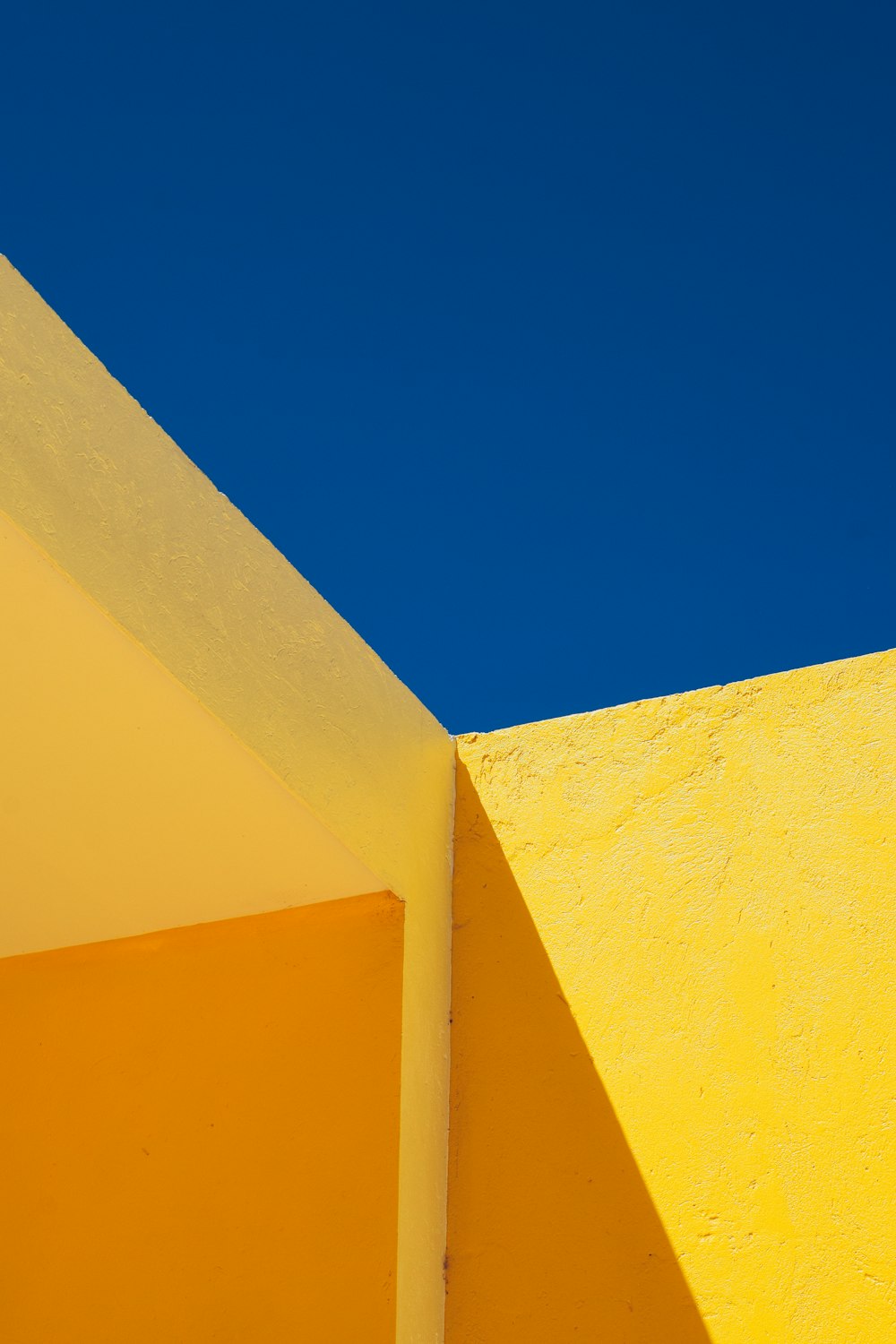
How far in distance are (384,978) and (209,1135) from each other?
49 centimetres

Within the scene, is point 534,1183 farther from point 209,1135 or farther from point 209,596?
point 209,596

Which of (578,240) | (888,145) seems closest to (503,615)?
(578,240)

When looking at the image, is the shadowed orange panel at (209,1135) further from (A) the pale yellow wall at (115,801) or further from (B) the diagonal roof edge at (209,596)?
(B) the diagonal roof edge at (209,596)

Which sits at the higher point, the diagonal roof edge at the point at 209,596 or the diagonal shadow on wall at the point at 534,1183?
the diagonal roof edge at the point at 209,596

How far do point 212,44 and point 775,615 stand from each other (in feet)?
22.3

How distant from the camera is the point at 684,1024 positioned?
265 cm

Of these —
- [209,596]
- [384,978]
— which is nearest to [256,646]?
[209,596]

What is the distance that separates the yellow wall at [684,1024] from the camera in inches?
93.7

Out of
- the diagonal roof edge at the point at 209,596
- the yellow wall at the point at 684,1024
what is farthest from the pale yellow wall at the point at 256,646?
the yellow wall at the point at 684,1024

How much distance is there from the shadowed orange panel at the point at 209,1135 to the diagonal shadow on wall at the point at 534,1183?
0.26m

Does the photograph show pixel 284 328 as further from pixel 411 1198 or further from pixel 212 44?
pixel 411 1198

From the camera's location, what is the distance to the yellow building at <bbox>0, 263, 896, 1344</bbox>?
2314 mm

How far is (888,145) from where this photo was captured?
8.34 meters

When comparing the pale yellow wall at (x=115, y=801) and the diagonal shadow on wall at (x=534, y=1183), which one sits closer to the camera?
the pale yellow wall at (x=115, y=801)
